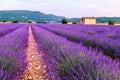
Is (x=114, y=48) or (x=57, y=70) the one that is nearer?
(x=57, y=70)

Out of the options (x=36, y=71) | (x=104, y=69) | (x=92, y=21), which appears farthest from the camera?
(x=92, y=21)

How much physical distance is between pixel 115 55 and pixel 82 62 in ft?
7.73

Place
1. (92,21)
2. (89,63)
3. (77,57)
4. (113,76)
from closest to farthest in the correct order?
1. (113,76)
2. (89,63)
3. (77,57)
4. (92,21)

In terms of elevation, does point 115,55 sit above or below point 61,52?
below

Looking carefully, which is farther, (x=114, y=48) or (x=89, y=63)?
(x=114, y=48)

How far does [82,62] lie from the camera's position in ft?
10.4

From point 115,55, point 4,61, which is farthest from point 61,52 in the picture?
point 115,55

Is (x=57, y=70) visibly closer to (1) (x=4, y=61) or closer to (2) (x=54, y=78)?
(2) (x=54, y=78)

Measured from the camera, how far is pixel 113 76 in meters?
2.42

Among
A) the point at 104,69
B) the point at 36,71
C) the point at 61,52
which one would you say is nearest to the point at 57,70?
the point at 61,52

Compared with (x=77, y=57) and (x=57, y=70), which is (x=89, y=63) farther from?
(x=57, y=70)

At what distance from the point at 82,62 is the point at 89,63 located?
0.08 m

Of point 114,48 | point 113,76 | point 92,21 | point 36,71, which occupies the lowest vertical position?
point 92,21

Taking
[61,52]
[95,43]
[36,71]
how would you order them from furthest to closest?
[95,43], [36,71], [61,52]
